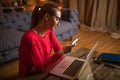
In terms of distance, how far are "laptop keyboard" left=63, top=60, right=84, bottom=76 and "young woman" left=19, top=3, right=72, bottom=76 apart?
0.39 feet

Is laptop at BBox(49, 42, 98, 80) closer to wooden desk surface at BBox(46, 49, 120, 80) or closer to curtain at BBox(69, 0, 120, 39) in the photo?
wooden desk surface at BBox(46, 49, 120, 80)

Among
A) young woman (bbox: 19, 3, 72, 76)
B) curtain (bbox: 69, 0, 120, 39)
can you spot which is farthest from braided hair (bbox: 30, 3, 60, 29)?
curtain (bbox: 69, 0, 120, 39)

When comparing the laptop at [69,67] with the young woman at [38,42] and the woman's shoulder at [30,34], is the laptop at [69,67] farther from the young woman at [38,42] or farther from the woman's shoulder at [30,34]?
the woman's shoulder at [30,34]

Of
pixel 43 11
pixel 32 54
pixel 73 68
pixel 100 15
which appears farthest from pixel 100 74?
pixel 100 15

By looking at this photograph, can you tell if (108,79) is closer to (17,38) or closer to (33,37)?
(33,37)

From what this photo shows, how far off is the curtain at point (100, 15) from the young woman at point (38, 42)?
107 inches

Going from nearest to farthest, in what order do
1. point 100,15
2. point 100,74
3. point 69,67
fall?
point 100,74
point 69,67
point 100,15

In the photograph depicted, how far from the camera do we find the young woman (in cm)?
138

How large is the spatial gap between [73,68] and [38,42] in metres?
0.34

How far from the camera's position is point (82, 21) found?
15.4 feet

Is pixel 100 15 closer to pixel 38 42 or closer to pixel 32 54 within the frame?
pixel 38 42

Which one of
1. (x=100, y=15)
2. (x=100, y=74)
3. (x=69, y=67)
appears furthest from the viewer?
(x=100, y=15)

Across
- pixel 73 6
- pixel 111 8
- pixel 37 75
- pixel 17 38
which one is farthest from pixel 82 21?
pixel 37 75

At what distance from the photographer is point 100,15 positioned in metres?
4.33
